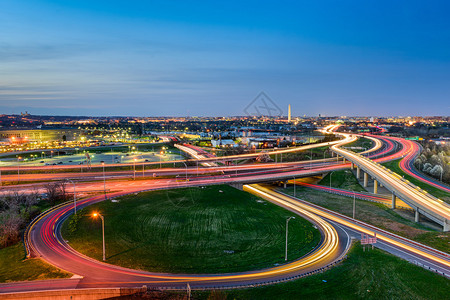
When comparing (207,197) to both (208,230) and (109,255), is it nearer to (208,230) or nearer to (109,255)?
(208,230)

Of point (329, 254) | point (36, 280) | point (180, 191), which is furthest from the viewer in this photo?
point (180, 191)

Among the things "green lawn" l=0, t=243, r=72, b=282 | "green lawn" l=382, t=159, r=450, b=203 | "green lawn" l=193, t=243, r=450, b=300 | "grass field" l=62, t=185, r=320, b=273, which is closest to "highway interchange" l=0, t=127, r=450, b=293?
"green lawn" l=0, t=243, r=72, b=282

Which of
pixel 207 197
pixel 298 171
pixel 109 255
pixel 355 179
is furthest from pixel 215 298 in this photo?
pixel 355 179

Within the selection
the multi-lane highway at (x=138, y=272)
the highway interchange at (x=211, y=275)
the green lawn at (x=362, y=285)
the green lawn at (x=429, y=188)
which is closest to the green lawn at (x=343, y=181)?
the highway interchange at (x=211, y=275)

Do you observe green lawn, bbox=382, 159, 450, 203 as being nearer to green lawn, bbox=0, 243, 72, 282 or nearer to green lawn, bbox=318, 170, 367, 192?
green lawn, bbox=318, 170, 367, 192

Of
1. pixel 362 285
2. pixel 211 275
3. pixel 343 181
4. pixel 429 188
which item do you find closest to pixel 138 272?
pixel 211 275

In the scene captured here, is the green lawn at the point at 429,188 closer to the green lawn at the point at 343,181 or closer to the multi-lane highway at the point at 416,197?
the multi-lane highway at the point at 416,197
